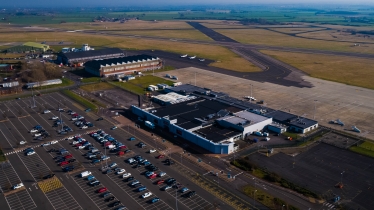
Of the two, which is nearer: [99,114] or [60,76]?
[99,114]

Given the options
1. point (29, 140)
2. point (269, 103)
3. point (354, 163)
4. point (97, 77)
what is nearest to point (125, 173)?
point (29, 140)

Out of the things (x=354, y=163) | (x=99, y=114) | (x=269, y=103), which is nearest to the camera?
(x=354, y=163)

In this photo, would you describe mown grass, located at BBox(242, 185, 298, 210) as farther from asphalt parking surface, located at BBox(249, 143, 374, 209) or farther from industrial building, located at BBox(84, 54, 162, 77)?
industrial building, located at BBox(84, 54, 162, 77)

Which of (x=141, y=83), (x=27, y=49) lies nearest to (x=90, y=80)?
(x=141, y=83)

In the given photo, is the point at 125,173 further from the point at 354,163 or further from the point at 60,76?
the point at 60,76

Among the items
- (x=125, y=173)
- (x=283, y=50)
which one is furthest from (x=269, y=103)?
(x=283, y=50)

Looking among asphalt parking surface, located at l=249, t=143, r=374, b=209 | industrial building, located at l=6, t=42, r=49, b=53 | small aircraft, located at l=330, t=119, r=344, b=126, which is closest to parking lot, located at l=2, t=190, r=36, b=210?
asphalt parking surface, located at l=249, t=143, r=374, b=209

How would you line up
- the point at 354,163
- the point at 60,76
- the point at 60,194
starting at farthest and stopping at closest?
the point at 60,76
the point at 354,163
the point at 60,194
